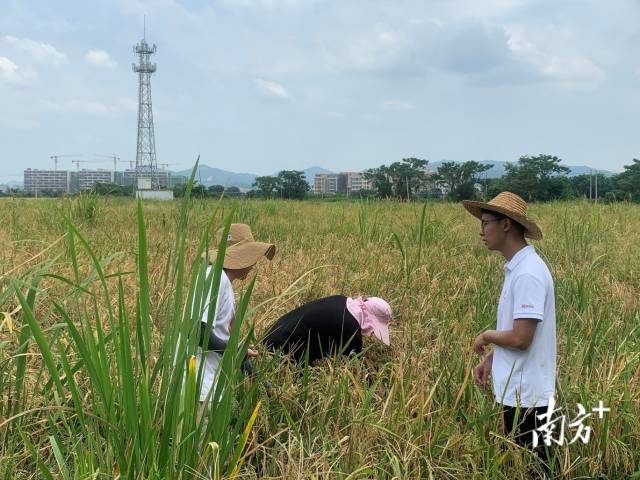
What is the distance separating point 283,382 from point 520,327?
1099mm

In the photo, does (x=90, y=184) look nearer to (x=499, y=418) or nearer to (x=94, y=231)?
(x=94, y=231)

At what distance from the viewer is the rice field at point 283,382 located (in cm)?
149

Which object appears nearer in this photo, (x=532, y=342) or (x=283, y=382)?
(x=532, y=342)

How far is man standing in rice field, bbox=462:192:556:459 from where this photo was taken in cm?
206

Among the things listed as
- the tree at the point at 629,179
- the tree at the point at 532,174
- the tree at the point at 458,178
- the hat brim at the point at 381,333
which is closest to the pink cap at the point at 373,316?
the hat brim at the point at 381,333

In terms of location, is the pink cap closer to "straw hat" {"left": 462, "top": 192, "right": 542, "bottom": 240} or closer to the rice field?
the rice field

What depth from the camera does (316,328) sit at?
332 cm

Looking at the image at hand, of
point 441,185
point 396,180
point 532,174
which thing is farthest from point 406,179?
point 532,174

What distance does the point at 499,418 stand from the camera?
7.16ft

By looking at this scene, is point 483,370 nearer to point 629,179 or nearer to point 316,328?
point 316,328

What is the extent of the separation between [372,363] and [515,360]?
44.2 inches

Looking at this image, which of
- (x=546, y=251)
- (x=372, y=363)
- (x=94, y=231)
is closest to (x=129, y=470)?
(x=372, y=363)

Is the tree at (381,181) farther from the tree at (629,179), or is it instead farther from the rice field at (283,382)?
the tree at (629,179)

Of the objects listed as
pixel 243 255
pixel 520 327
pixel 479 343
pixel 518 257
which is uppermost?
pixel 518 257
